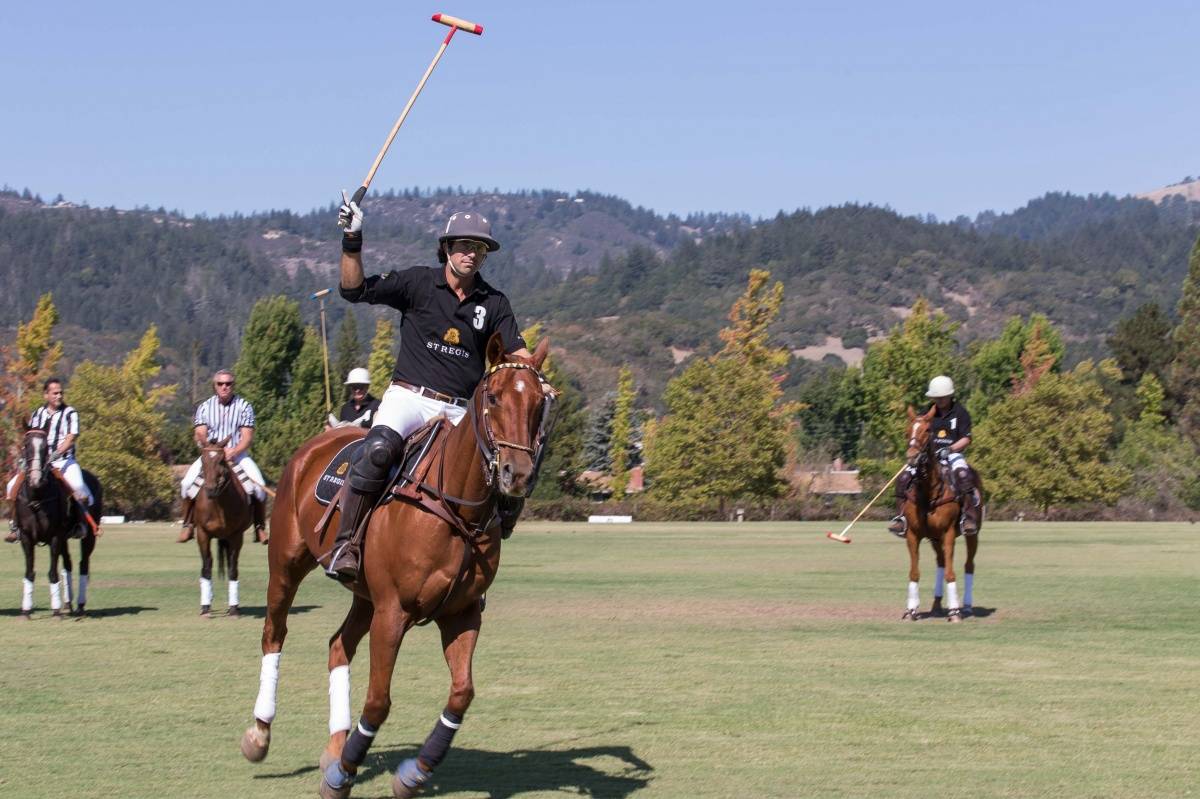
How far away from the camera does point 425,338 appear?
9195 millimetres

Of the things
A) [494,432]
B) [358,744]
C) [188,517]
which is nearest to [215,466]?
[188,517]

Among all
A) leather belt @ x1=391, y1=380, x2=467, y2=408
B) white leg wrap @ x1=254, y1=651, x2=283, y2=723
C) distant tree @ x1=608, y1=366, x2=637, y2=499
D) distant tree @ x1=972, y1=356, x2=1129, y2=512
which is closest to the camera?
leather belt @ x1=391, y1=380, x2=467, y2=408

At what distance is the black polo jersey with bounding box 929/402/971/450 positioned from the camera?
19.5 meters

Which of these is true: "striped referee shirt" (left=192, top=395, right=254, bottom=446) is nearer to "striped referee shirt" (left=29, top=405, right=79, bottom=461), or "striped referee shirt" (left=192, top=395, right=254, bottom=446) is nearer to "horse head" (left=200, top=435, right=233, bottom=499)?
"horse head" (left=200, top=435, right=233, bottom=499)

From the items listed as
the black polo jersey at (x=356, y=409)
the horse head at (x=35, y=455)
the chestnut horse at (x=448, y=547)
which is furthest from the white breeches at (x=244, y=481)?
the chestnut horse at (x=448, y=547)

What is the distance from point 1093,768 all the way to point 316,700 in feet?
20.1

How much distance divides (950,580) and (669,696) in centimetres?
813

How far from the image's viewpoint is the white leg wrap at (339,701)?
9.07 m

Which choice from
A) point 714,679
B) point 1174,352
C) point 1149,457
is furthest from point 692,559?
point 1174,352

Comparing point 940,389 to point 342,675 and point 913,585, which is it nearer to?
point 913,585

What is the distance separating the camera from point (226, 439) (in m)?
19.0

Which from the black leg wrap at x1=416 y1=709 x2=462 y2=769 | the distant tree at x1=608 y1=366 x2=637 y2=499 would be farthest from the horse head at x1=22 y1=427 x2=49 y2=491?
the distant tree at x1=608 y1=366 x2=637 y2=499

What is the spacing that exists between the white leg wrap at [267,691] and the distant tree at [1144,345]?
102 meters

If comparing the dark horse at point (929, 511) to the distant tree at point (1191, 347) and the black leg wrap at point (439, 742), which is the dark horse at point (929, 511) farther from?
the distant tree at point (1191, 347)
